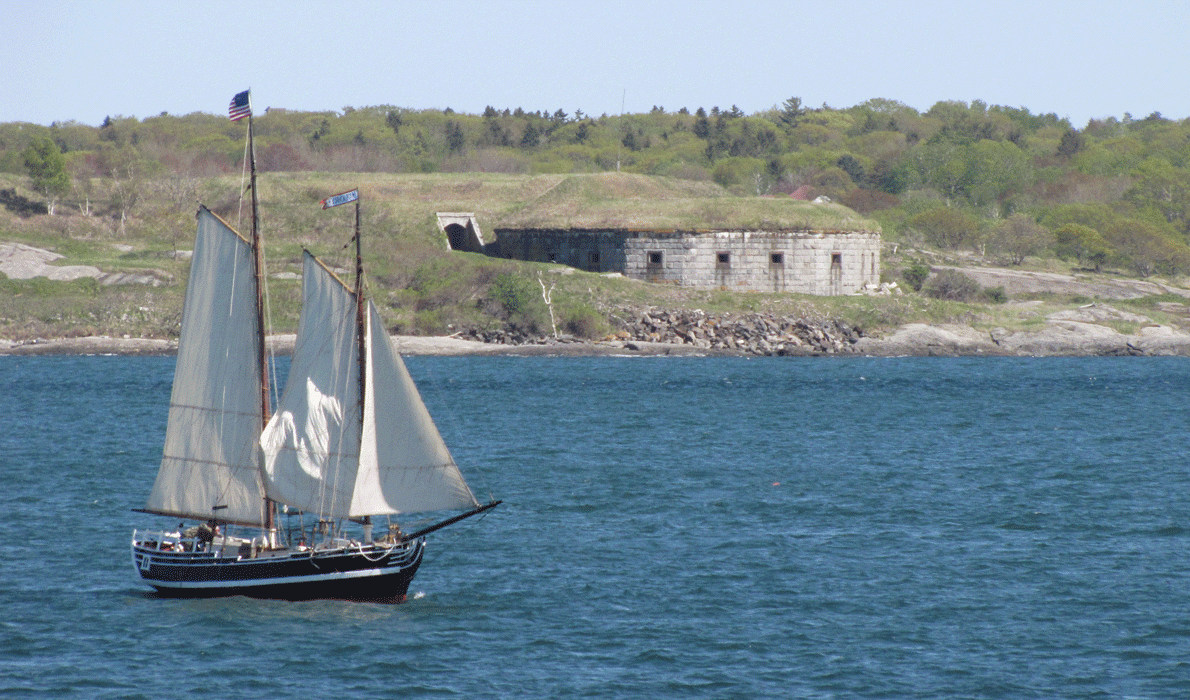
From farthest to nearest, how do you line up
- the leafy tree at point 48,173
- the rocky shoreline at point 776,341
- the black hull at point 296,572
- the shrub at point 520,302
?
the leafy tree at point 48,173, the shrub at point 520,302, the rocky shoreline at point 776,341, the black hull at point 296,572

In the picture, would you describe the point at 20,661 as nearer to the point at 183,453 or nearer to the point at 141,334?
the point at 183,453

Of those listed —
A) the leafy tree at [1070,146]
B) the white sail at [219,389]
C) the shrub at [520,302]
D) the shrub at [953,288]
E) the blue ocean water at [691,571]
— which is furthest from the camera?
the leafy tree at [1070,146]

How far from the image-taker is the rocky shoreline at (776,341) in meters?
81.6

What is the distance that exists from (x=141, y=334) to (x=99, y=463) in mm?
39721

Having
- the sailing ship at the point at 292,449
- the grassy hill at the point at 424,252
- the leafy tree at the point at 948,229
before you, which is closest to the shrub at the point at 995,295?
the grassy hill at the point at 424,252

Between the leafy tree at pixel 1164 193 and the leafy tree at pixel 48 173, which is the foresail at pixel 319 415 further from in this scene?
the leafy tree at pixel 1164 193

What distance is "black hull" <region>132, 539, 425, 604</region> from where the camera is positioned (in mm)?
25719

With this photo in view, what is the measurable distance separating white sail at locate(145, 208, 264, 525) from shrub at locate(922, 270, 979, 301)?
72.9 meters

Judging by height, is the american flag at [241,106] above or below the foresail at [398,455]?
above

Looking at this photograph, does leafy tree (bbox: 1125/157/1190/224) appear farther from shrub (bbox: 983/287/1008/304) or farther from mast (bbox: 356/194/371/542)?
mast (bbox: 356/194/371/542)

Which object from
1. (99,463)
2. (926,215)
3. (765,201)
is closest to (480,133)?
(926,215)

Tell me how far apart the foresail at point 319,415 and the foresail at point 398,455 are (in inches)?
15.4

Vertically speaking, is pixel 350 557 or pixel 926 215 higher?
pixel 926 215

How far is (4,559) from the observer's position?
3009 centimetres
